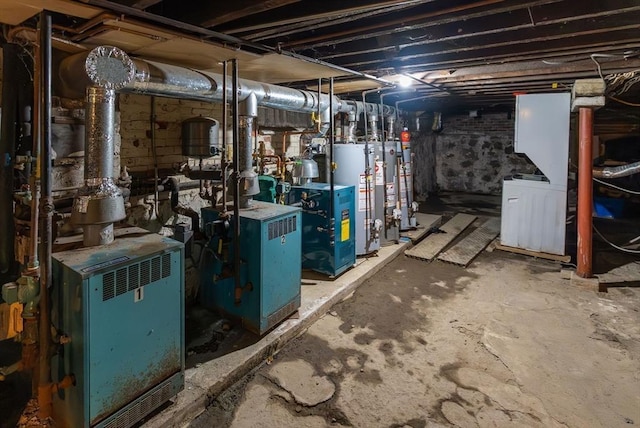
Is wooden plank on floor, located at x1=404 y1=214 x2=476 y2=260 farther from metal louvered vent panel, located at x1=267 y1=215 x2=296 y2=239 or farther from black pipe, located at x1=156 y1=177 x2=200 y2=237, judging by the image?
black pipe, located at x1=156 y1=177 x2=200 y2=237

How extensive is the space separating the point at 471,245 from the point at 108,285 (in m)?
4.58

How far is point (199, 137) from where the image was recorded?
9.70ft

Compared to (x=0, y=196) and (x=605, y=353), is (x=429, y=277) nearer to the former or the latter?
(x=605, y=353)

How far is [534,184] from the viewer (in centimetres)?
469

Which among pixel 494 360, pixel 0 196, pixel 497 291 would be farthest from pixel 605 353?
pixel 0 196

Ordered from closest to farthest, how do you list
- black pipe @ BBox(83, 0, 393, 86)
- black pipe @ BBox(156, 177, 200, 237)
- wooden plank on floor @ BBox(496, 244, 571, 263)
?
1. black pipe @ BBox(83, 0, 393, 86)
2. black pipe @ BBox(156, 177, 200, 237)
3. wooden plank on floor @ BBox(496, 244, 571, 263)

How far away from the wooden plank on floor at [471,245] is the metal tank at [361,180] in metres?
0.99

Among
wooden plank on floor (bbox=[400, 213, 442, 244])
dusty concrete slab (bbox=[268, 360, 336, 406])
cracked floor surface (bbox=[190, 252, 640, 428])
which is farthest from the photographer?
wooden plank on floor (bbox=[400, 213, 442, 244])

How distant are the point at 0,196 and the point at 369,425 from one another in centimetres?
230

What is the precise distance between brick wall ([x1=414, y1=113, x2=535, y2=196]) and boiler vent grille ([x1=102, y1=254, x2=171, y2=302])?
7.35m

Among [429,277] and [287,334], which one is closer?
[287,334]

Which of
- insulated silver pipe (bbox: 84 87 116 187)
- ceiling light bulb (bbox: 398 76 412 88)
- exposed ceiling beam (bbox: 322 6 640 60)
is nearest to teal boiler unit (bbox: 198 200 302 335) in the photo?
insulated silver pipe (bbox: 84 87 116 187)

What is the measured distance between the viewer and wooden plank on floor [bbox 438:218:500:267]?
4739 millimetres

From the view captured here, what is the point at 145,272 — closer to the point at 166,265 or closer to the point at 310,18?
the point at 166,265
